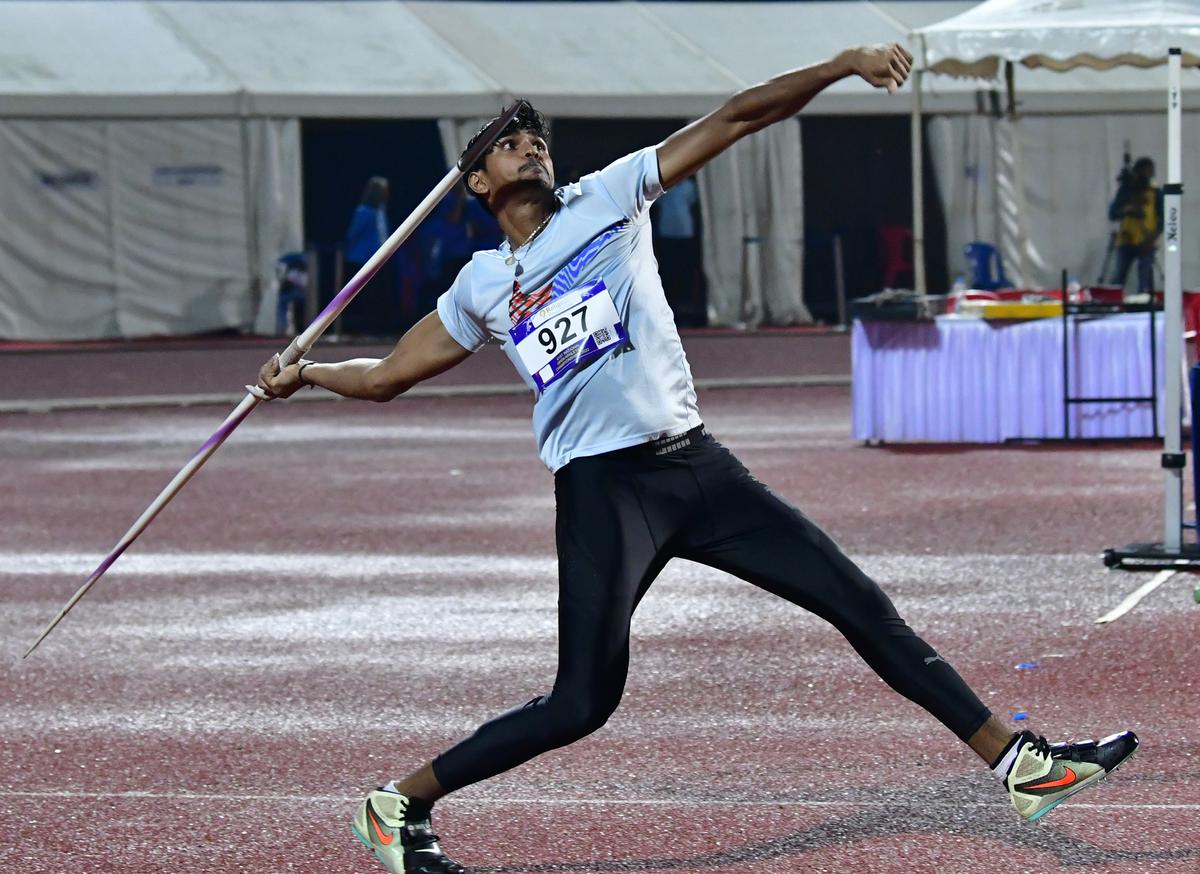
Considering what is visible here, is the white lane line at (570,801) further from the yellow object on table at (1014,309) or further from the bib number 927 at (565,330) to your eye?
the yellow object on table at (1014,309)

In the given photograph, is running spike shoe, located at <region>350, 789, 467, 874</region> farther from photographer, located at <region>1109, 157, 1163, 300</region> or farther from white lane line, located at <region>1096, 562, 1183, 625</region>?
photographer, located at <region>1109, 157, 1163, 300</region>

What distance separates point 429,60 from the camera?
1048 inches

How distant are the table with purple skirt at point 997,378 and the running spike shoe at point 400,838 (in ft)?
33.3

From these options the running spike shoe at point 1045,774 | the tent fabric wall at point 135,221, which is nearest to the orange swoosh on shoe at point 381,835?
the running spike shoe at point 1045,774

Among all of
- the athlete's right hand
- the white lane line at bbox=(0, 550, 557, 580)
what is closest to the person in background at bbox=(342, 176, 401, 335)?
the white lane line at bbox=(0, 550, 557, 580)

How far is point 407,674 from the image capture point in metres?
7.70

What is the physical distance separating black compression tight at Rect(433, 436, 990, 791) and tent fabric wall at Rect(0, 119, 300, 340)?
2141 cm

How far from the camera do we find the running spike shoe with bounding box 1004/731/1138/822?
5.00 metres

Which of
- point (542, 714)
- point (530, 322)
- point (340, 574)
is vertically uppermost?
point (530, 322)

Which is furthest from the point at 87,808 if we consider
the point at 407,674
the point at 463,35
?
the point at 463,35

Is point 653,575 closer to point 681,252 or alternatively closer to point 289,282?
point 289,282

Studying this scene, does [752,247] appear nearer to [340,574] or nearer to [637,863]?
[340,574]

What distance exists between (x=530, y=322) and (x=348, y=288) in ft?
2.34

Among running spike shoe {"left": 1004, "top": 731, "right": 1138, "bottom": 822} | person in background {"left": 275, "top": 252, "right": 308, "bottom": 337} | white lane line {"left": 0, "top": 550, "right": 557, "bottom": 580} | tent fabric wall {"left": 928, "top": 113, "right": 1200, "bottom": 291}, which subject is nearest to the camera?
running spike shoe {"left": 1004, "top": 731, "right": 1138, "bottom": 822}
